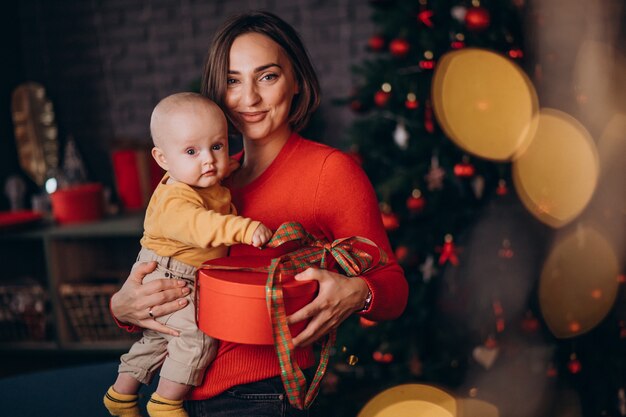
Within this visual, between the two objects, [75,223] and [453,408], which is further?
[75,223]

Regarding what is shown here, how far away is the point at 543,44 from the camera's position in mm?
3221

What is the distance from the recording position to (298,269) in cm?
123

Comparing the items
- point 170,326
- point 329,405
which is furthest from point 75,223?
point 170,326

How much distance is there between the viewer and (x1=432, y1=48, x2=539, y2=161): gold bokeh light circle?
8.59ft

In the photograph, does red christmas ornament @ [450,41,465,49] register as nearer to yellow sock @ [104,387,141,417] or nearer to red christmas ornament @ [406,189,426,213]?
red christmas ornament @ [406,189,426,213]

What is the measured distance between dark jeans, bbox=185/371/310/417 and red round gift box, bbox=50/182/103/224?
2540mm

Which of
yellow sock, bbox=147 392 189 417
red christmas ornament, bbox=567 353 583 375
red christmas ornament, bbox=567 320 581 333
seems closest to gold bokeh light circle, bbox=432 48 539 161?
red christmas ornament, bbox=567 320 581 333

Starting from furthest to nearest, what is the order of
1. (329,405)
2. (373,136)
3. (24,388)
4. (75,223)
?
(75,223) → (329,405) → (373,136) → (24,388)

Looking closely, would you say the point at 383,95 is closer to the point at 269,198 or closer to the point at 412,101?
the point at 412,101

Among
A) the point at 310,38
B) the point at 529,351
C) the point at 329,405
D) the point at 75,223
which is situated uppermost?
the point at 310,38

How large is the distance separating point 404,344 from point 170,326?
170 cm

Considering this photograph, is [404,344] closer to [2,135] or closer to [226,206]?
[226,206]

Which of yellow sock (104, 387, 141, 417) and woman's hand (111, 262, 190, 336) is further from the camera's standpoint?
yellow sock (104, 387, 141, 417)

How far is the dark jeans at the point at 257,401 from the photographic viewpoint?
1296 mm
